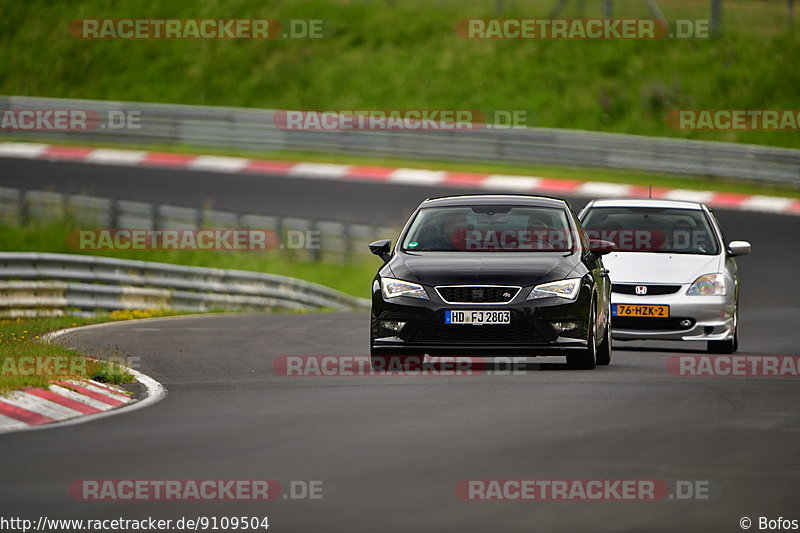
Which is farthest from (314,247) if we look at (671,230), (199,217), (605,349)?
(605,349)

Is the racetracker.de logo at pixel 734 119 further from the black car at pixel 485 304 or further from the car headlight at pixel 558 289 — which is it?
the car headlight at pixel 558 289

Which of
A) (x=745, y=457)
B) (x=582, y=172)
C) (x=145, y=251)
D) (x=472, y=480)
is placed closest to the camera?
(x=472, y=480)

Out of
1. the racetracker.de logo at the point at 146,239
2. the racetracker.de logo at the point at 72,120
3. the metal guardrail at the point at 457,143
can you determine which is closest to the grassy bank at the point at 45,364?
the racetracker.de logo at the point at 146,239

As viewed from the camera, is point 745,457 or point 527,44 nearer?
point 745,457

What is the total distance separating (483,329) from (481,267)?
23.1 inches

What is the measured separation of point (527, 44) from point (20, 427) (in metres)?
37.3

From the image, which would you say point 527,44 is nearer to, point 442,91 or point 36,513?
point 442,91

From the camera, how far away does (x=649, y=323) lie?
15.4 m

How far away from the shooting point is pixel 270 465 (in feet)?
27.5

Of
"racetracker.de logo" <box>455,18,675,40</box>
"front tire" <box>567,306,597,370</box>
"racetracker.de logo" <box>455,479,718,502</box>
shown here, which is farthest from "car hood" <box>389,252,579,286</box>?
"racetracker.de logo" <box>455,18,675,40</box>

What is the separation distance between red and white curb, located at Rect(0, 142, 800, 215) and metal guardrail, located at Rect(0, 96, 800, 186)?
0.88 meters

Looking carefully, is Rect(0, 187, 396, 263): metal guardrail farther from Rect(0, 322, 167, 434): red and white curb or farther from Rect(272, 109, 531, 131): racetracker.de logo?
Rect(0, 322, 167, 434): red and white curb

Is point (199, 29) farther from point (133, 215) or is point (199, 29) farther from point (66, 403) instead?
point (66, 403)

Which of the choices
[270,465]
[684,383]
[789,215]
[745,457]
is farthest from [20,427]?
[789,215]
